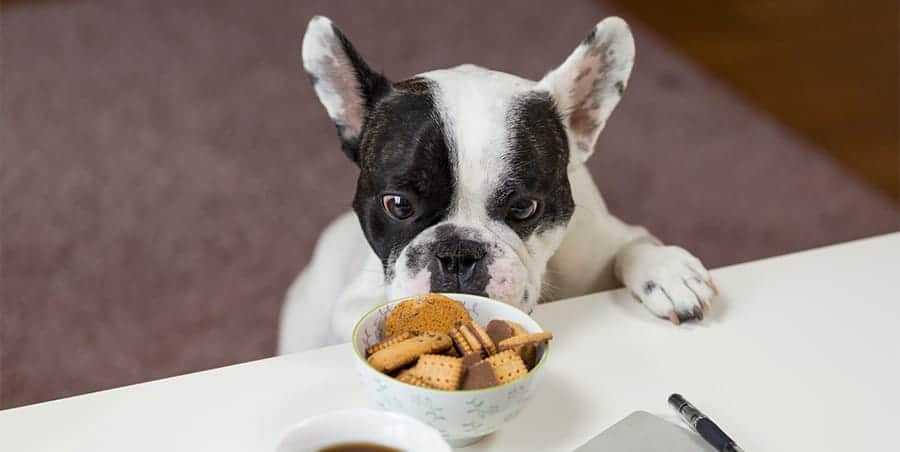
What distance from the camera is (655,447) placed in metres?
0.98

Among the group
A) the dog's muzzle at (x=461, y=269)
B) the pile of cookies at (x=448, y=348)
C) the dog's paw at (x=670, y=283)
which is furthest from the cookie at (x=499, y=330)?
the dog's paw at (x=670, y=283)

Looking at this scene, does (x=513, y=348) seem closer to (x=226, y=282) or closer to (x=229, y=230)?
(x=226, y=282)

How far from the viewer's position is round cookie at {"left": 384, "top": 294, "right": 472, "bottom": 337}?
3.40 ft

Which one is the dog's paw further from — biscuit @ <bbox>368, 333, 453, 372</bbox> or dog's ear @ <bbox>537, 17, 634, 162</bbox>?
biscuit @ <bbox>368, 333, 453, 372</bbox>

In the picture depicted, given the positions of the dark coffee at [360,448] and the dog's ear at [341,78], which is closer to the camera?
the dark coffee at [360,448]

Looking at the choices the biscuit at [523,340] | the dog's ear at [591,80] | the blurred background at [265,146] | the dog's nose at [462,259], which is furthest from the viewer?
the blurred background at [265,146]

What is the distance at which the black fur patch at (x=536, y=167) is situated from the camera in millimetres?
1179

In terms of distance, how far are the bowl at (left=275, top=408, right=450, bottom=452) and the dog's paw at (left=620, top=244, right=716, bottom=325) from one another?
0.45m

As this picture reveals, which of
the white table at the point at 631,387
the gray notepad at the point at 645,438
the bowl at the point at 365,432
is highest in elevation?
the bowl at the point at 365,432

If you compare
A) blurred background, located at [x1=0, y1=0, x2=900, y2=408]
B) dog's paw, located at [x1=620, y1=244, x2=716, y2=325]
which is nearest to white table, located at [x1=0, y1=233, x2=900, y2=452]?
dog's paw, located at [x1=620, y1=244, x2=716, y2=325]

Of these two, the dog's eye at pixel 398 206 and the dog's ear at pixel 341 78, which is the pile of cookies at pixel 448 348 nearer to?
the dog's eye at pixel 398 206

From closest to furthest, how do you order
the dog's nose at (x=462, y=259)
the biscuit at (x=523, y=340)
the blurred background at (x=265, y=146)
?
the biscuit at (x=523, y=340)
the dog's nose at (x=462, y=259)
the blurred background at (x=265, y=146)

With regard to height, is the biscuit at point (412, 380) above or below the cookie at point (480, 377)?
below

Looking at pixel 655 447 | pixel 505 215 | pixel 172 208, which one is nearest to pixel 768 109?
pixel 172 208
